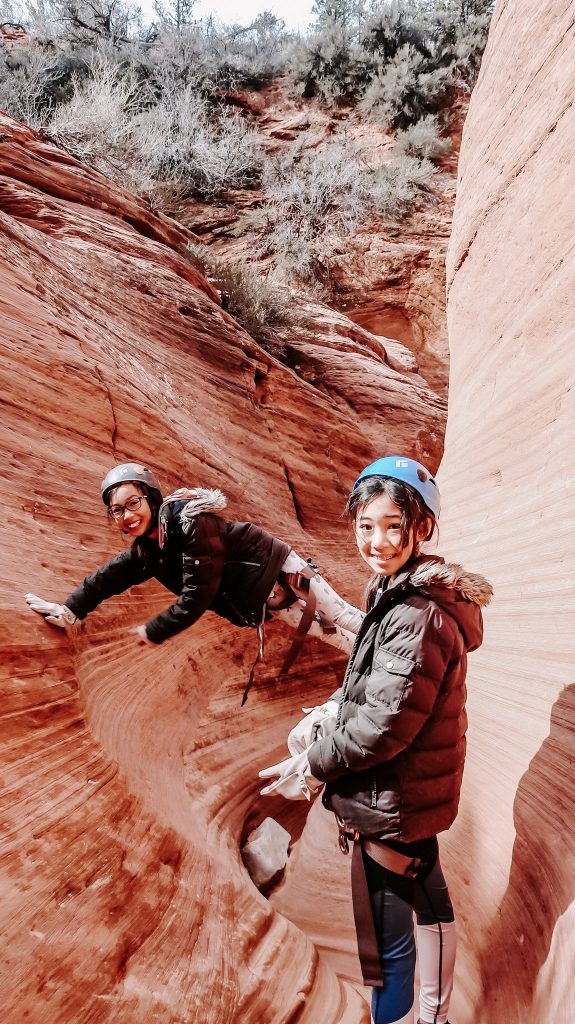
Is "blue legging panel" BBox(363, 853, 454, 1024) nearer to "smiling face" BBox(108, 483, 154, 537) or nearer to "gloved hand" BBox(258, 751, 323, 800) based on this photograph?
"gloved hand" BBox(258, 751, 323, 800)

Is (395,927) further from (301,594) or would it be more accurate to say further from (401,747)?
(301,594)

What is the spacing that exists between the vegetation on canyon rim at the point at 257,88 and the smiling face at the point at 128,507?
6.25 m

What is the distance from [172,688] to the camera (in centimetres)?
335

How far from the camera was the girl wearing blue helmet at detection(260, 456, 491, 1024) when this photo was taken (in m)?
1.67

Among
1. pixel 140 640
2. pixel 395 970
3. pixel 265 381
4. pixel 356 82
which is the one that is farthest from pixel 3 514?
pixel 356 82

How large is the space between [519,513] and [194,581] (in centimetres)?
158

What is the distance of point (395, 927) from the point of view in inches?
71.7

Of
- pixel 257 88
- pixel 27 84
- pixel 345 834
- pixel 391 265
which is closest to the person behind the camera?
pixel 345 834

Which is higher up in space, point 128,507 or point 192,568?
point 128,507

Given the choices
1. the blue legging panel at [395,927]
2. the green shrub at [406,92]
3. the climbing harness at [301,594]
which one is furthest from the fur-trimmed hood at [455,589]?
the green shrub at [406,92]

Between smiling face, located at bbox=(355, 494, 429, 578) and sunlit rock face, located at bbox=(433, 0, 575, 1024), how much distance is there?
0.88 meters

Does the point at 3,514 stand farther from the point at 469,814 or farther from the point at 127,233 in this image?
the point at 127,233

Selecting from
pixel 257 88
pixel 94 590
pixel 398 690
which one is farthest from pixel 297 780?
pixel 257 88

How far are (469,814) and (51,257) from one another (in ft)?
13.4
